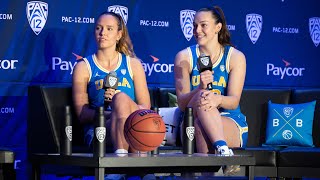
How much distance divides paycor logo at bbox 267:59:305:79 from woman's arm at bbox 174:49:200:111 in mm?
1826

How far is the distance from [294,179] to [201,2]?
210 centimetres

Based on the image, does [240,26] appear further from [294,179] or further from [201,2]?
[294,179]

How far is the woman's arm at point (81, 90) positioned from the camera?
18.5 ft

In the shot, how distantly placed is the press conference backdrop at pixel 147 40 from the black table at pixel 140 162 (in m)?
2.01

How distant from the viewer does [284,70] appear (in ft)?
24.5

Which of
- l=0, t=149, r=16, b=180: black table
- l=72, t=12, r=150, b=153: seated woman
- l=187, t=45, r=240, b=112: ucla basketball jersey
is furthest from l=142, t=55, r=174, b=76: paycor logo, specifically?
l=0, t=149, r=16, b=180: black table

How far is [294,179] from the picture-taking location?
19.9 feet

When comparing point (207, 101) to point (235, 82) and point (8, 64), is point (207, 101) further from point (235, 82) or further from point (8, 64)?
point (8, 64)

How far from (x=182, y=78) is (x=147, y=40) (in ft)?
4.61

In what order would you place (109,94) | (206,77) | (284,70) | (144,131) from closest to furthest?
1. (144,131)
2. (206,77)
3. (109,94)
4. (284,70)

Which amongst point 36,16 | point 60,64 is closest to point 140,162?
point 60,64

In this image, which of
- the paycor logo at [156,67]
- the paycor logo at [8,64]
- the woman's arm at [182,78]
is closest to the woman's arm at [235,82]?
the woman's arm at [182,78]

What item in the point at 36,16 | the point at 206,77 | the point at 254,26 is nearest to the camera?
the point at 206,77

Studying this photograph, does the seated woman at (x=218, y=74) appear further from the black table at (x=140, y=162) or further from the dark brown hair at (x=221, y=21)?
the black table at (x=140, y=162)
